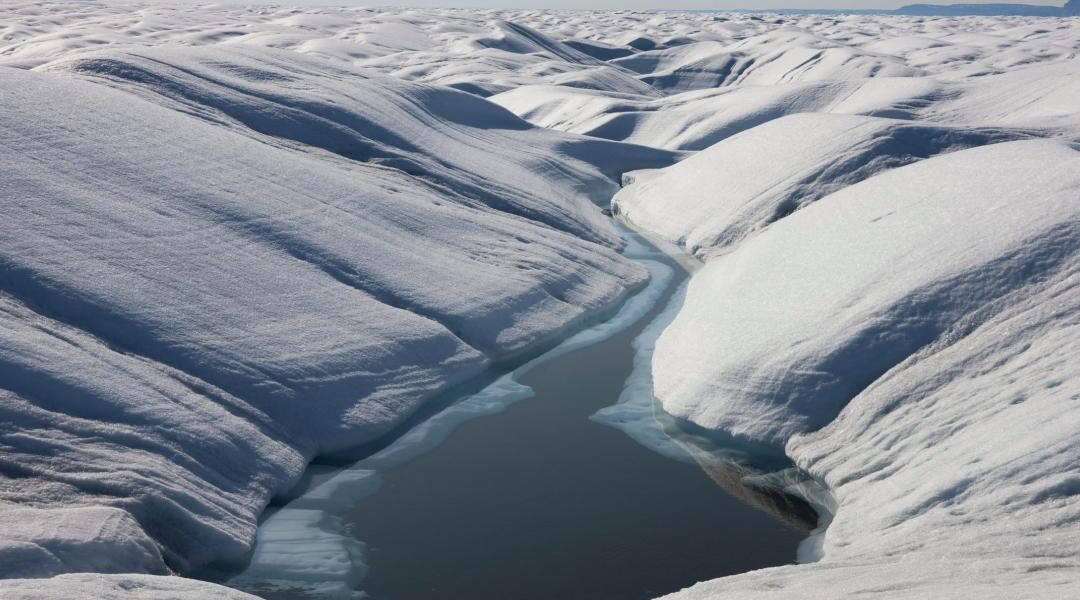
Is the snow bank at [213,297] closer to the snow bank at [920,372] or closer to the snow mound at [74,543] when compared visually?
the snow mound at [74,543]

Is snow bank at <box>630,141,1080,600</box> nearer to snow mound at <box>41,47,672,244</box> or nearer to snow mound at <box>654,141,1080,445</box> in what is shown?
snow mound at <box>654,141,1080,445</box>

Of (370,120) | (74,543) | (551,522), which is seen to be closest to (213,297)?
(74,543)

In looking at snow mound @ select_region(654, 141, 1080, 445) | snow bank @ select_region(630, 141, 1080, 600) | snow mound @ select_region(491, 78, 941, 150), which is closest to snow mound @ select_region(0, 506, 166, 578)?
snow bank @ select_region(630, 141, 1080, 600)

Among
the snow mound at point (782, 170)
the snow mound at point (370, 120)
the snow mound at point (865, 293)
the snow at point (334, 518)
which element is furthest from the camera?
the snow mound at point (370, 120)

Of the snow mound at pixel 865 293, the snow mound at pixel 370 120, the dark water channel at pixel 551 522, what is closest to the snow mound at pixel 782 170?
the snow mound at pixel 370 120

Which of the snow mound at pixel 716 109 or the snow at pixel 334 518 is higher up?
the snow at pixel 334 518

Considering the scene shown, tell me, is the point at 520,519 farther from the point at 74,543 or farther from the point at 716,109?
the point at 716,109
